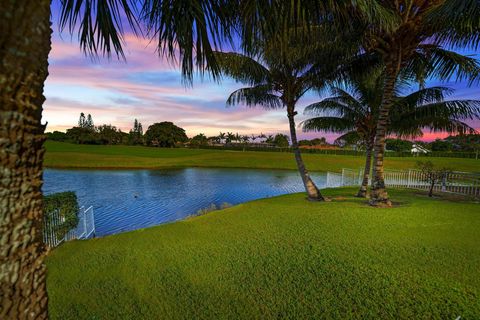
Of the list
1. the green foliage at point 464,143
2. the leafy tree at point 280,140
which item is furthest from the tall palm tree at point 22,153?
the leafy tree at point 280,140

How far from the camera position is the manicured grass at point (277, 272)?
11.4 ft

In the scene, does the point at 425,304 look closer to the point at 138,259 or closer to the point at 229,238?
the point at 229,238

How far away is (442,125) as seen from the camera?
39.7 feet

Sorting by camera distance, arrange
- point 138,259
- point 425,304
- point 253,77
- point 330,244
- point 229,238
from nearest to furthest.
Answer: point 425,304 → point 138,259 → point 330,244 → point 229,238 → point 253,77

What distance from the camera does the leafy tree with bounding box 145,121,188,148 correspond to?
84.4 meters

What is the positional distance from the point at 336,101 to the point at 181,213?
384 inches

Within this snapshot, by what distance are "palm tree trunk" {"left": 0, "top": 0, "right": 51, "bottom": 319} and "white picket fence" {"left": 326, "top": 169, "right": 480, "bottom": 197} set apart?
53.7 feet

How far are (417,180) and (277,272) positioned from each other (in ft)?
54.6

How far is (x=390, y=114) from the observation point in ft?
44.7

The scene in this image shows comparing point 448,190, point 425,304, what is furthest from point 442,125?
point 425,304

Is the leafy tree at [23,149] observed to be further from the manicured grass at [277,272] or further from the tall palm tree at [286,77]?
the tall palm tree at [286,77]

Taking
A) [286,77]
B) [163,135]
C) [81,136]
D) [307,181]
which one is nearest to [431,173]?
[307,181]

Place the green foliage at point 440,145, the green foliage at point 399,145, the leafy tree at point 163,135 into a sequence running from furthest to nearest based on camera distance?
the leafy tree at point 163,135 < the green foliage at point 399,145 < the green foliage at point 440,145

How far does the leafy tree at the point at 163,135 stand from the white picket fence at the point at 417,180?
70327 millimetres
